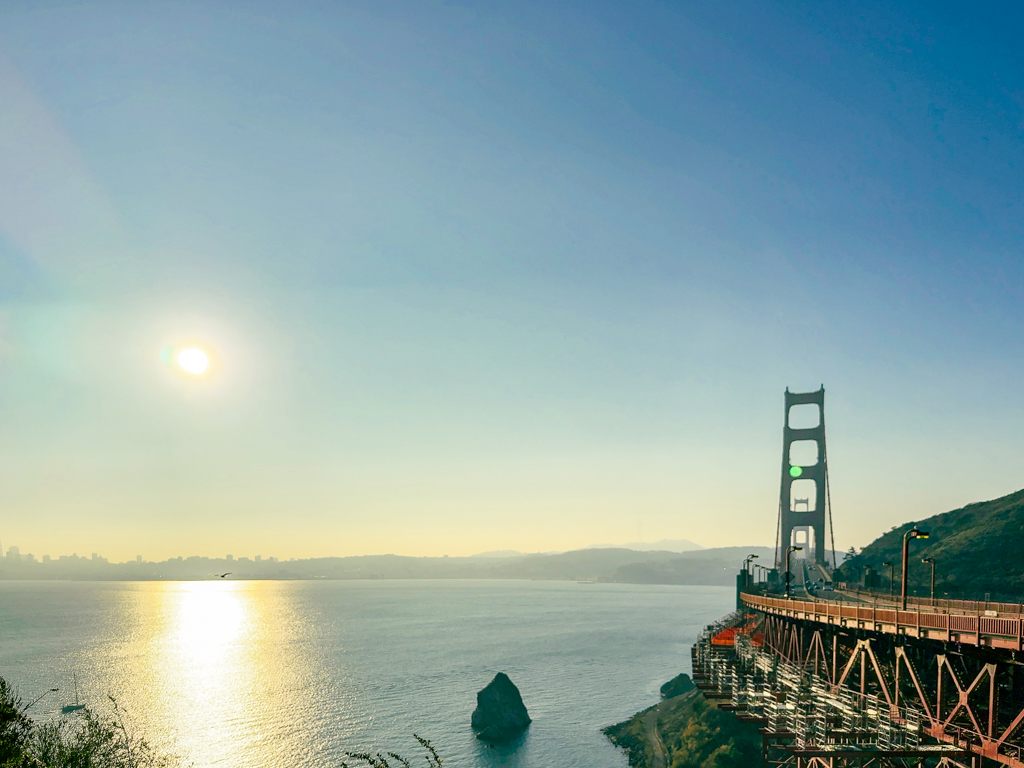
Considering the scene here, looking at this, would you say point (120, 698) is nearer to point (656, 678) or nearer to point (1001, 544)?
point (656, 678)

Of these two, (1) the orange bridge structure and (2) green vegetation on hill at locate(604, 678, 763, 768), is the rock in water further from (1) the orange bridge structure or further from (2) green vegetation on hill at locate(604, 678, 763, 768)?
(1) the orange bridge structure

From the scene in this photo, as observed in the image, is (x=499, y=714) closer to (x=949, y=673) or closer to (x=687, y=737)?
(x=687, y=737)

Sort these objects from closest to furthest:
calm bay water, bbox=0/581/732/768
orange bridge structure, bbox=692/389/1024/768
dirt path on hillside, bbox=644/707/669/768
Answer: orange bridge structure, bbox=692/389/1024/768
dirt path on hillside, bbox=644/707/669/768
calm bay water, bbox=0/581/732/768

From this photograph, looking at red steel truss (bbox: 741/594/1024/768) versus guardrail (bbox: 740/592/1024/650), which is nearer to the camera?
guardrail (bbox: 740/592/1024/650)

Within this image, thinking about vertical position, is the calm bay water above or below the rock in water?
below

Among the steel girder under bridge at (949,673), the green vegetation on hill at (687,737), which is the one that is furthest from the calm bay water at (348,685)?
the steel girder under bridge at (949,673)

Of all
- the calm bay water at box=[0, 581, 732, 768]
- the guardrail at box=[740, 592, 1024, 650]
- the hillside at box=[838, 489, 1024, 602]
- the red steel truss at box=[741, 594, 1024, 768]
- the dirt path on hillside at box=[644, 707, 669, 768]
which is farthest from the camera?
the hillside at box=[838, 489, 1024, 602]

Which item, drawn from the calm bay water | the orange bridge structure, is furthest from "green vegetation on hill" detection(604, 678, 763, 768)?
the orange bridge structure
